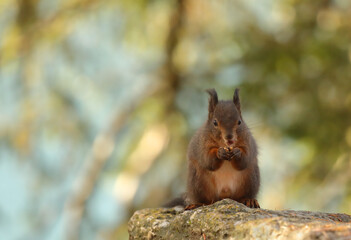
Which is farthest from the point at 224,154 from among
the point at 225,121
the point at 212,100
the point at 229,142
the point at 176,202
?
the point at 176,202

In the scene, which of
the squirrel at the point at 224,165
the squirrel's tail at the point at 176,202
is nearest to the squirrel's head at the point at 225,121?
the squirrel at the point at 224,165

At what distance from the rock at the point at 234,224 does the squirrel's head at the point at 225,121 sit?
0.46 metres

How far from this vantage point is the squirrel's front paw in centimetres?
321

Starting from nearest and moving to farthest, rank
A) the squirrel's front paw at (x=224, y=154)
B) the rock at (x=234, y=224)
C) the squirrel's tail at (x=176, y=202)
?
the rock at (x=234, y=224) → the squirrel's front paw at (x=224, y=154) → the squirrel's tail at (x=176, y=202)

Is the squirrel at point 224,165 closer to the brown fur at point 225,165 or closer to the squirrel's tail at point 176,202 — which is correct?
the brown fur at point 225,165

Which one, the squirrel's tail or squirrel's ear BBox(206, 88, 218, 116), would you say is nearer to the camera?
squirrel's ear BBox(206, 88, 218, 116)

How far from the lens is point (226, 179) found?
10.8ft

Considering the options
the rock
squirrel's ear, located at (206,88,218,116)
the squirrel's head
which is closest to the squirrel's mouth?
the squirrel's head

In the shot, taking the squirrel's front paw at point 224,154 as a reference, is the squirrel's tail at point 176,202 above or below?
above

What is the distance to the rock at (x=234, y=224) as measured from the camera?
7.36ft

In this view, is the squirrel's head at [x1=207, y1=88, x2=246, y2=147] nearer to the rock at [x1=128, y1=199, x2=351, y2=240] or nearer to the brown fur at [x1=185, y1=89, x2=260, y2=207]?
the brown fur at [x1=185, y1=89, x2=260, y2=207]

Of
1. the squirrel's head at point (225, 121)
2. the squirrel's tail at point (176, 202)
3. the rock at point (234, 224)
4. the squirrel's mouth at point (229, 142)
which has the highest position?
the squirrel's head at point (225, 121)

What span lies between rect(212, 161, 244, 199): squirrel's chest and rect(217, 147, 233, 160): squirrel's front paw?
0.33ft

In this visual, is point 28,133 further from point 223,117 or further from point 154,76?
point 223,117
